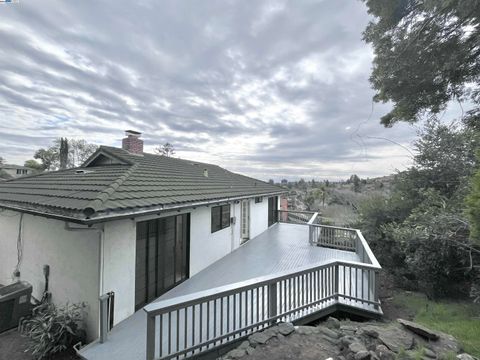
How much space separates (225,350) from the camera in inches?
133

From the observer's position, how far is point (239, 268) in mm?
7598

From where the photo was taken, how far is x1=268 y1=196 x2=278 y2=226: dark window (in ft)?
50.6

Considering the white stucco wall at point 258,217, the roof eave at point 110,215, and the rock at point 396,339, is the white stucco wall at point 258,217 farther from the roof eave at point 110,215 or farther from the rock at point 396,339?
the rock at point 396,339

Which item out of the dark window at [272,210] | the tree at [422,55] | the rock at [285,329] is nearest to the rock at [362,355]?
the rock at [285,329]

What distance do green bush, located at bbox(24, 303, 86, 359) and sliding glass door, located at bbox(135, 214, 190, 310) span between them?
1.07m

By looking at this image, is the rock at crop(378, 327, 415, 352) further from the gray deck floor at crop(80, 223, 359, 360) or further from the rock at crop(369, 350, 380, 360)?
the gray deck floor at crop(80, 223, 359, 360)

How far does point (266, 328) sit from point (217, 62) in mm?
9825

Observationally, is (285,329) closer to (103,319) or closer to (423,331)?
(423,331)

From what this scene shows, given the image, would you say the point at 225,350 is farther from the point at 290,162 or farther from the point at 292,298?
the point at 290,162

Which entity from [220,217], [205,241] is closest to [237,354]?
[205,241]

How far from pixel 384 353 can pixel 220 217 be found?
260 inches

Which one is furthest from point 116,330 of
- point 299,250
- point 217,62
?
point 217,62

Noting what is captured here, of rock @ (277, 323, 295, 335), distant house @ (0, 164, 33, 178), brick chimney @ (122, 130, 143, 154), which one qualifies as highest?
distant house @ (0, 164, 33, 178)

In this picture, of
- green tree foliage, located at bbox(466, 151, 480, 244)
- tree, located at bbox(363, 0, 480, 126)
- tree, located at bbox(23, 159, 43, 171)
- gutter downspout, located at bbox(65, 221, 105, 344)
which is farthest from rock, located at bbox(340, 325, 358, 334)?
tree, located at bbox(23, 159, 43, 171)
